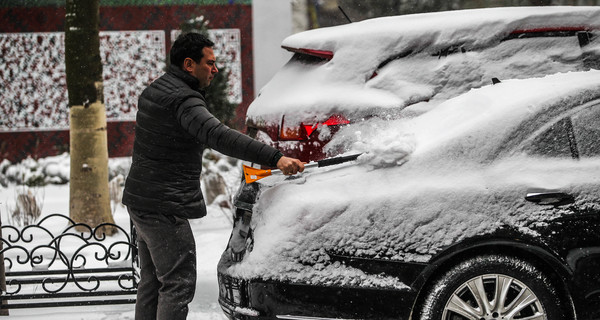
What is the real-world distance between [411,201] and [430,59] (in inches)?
32.5

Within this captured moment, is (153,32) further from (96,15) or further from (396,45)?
(396,45)

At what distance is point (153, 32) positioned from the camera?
13.8 m

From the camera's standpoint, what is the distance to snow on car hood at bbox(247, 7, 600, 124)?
3.26 meters

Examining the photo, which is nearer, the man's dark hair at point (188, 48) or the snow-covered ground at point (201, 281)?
the man's dark hair at point (188, 48)

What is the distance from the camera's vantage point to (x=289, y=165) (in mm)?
2979

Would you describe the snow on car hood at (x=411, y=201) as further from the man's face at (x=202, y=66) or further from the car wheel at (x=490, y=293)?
the man's face at (x=202, y=66)

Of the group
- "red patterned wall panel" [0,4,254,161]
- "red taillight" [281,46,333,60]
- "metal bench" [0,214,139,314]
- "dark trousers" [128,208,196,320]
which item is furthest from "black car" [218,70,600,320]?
"red patterned wall panel" [0,4,254,161]

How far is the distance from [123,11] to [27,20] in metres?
2.00

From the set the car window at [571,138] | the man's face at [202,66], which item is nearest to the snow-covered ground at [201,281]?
the man's face at [202,66]

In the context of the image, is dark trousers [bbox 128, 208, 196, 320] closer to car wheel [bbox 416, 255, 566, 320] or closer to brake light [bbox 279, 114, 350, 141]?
brake light [bbox 279, 114, 350, 141]

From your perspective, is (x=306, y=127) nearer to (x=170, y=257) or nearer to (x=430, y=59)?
(x=430, y=59)

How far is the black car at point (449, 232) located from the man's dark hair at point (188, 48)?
854 millimetres

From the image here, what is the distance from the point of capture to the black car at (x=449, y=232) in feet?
9.63

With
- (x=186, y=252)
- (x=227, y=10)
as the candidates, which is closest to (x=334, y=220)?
(x=186, y=252)
